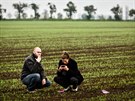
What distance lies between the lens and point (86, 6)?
184 meters

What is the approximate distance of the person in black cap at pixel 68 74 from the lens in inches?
409

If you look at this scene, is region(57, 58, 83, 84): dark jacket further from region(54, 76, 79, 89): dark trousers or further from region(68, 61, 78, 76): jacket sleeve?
region(54, 76, 79, 89): dark trousers

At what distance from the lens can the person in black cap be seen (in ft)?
34.1

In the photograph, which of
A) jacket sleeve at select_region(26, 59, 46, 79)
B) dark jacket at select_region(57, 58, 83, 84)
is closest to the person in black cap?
dark jacket at select_region(57, 58, 83, 84)

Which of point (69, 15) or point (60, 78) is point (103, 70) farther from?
point (69, 15)

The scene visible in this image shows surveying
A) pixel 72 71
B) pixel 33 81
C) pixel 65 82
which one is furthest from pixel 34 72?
pixel 72 71

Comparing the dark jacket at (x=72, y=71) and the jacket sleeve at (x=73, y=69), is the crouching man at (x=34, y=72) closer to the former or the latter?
the dark jacket at (x=72, y=71)

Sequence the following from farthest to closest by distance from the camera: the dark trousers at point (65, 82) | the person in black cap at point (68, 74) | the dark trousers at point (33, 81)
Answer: the dark trousers at point (65, 82) → the person in black cap at point (68, 74) → the dark trousers at point (33, 81)

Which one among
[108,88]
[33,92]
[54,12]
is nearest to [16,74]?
[33,92]

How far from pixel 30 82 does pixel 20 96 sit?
0.59 m

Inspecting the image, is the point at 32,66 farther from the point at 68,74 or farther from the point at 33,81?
the point at 68,74

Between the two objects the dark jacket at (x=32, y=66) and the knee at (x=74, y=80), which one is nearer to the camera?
the dark jacket at (x=32, y=66)

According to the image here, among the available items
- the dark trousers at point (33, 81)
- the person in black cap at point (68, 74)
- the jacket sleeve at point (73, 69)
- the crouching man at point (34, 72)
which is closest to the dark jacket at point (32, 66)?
the crouching man at point (34, 72)

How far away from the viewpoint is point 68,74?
34.7 ft
